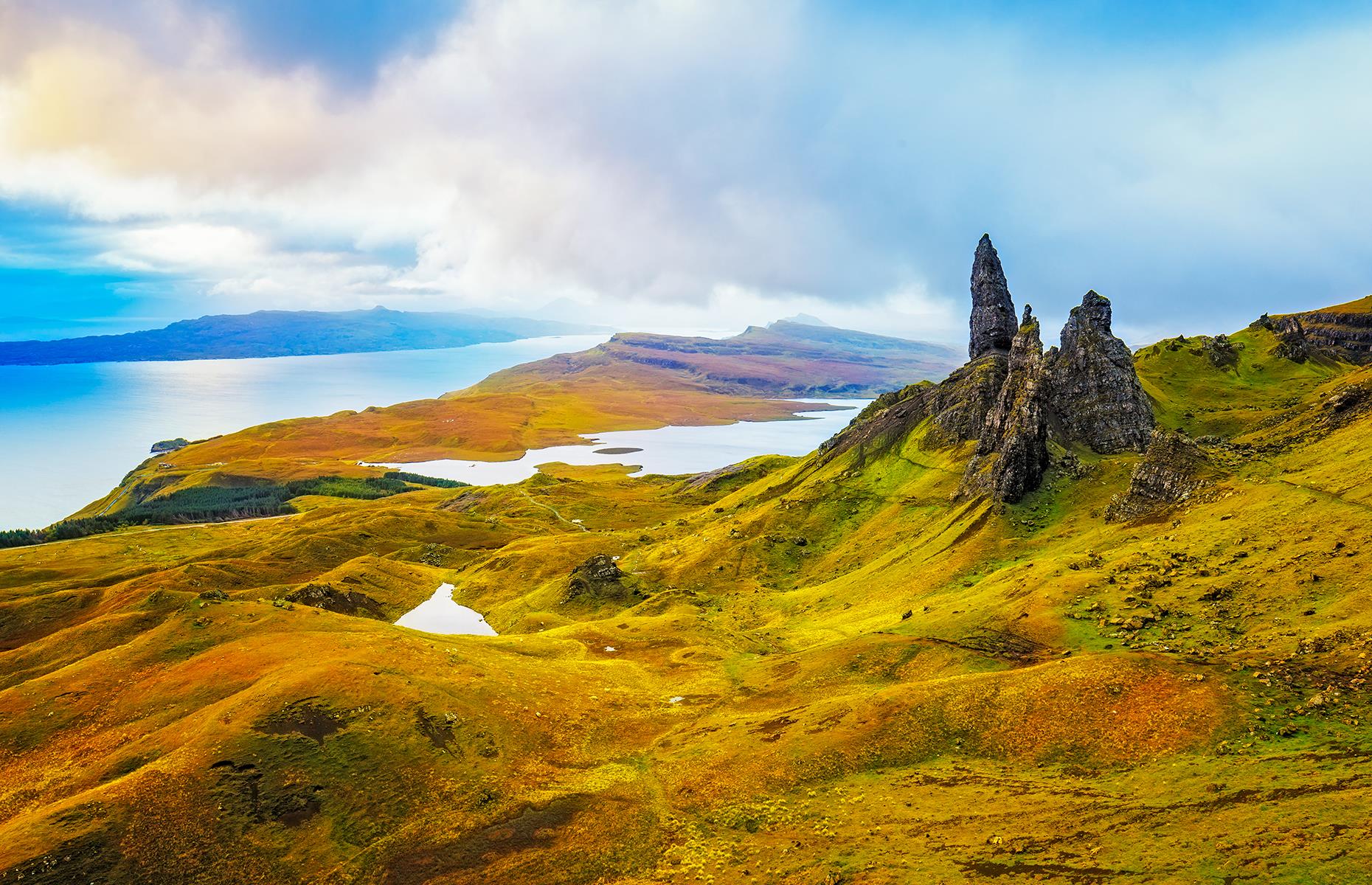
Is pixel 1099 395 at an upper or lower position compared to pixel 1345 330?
lower

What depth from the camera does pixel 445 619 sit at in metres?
137

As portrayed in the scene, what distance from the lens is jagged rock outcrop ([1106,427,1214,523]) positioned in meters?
78.8

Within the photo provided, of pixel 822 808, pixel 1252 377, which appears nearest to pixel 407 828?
pixel 822 808

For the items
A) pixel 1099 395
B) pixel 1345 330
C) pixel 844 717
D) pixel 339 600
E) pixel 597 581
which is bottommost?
pixel 597 581

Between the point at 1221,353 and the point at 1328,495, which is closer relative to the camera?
the point at 1328,495

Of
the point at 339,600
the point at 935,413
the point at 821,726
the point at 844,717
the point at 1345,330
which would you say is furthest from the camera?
the point at 1345,330

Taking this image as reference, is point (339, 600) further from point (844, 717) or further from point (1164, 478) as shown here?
point (1164, 478)

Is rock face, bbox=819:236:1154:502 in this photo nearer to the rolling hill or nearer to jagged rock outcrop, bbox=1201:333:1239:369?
the rolling hill

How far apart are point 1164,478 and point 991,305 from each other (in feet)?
290

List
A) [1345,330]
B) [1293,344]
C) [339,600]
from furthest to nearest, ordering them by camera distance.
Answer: [1345,330] < [1293,344] < [339,600]

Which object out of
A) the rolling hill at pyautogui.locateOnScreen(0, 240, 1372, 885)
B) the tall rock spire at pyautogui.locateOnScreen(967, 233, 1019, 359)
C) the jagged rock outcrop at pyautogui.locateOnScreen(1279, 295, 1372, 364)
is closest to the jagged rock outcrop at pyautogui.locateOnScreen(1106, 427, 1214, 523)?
the rolling hill at pyautogui.locateOnScreen(0, 240, 1372, 885)

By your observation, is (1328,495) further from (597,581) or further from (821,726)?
(597,581)

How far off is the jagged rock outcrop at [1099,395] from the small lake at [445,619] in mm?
106447

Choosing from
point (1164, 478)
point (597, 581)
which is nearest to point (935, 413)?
point (1164, 478)
